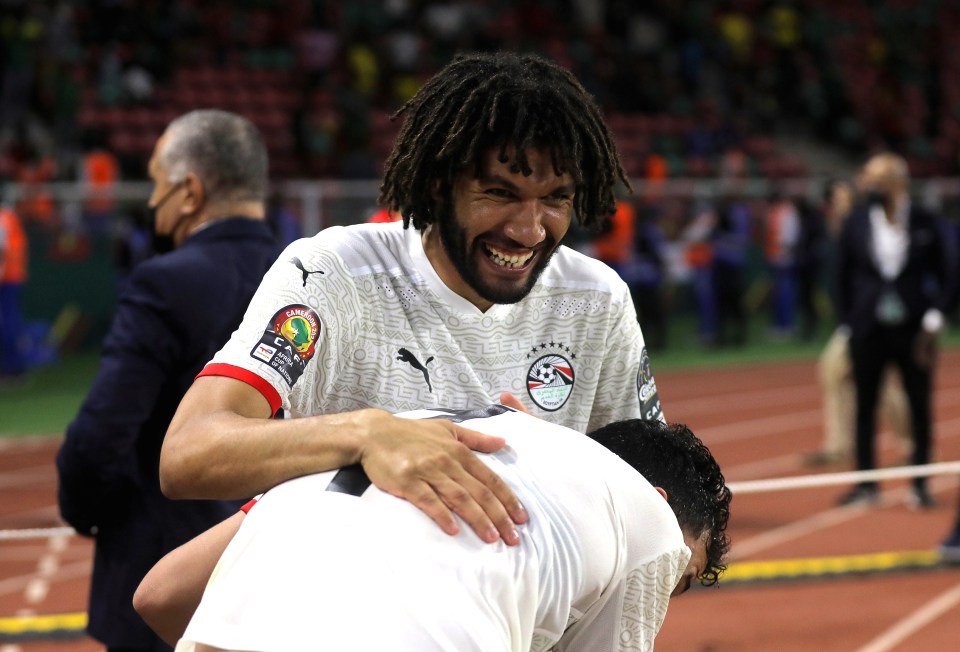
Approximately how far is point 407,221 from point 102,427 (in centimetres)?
101

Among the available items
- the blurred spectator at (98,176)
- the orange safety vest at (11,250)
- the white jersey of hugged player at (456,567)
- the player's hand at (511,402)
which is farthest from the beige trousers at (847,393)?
the orange safety vest at (11,250)

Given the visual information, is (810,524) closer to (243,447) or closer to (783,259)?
(243,447)

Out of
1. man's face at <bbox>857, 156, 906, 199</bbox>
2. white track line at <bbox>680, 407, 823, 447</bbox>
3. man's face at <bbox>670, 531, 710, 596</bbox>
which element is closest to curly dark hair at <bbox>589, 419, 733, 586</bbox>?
man's face at <bbox>670, 531, 710, 596</bbox>

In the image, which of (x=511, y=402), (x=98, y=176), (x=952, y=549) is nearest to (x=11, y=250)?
(x=98, y=176)

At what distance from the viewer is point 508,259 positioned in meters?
2.62

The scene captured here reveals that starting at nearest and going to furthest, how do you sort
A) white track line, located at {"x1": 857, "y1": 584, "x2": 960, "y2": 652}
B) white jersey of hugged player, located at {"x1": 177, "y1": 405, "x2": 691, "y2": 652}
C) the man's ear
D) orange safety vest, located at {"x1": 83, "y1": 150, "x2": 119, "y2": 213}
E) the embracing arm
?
white jersey of hugged player, located at {"x1": 177, "y1": 405, "x2": 691, "y2": 652} < the embracing arm < the man's ear < white track line, located at {"x1": 857, "y1": 584, "x2": 960, "y2": 652} < orange safety vest, located at {"x1": 83, "y1": 150, "x2": 119, "y2": 213}

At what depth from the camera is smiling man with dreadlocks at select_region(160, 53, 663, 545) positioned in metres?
2.42

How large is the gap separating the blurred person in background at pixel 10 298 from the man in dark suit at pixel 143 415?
9.79 meters

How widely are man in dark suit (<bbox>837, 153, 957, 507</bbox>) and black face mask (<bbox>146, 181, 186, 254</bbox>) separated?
5337 mm

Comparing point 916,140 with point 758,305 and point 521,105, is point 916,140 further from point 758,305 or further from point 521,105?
point 521,105

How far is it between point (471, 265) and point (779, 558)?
522 cm

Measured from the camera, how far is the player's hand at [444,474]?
1.99 m

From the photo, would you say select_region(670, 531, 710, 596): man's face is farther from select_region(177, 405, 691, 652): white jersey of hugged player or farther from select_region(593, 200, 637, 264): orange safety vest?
select_region(593, 200, 637, 264): orange safety vest

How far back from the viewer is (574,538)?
6.68ft
